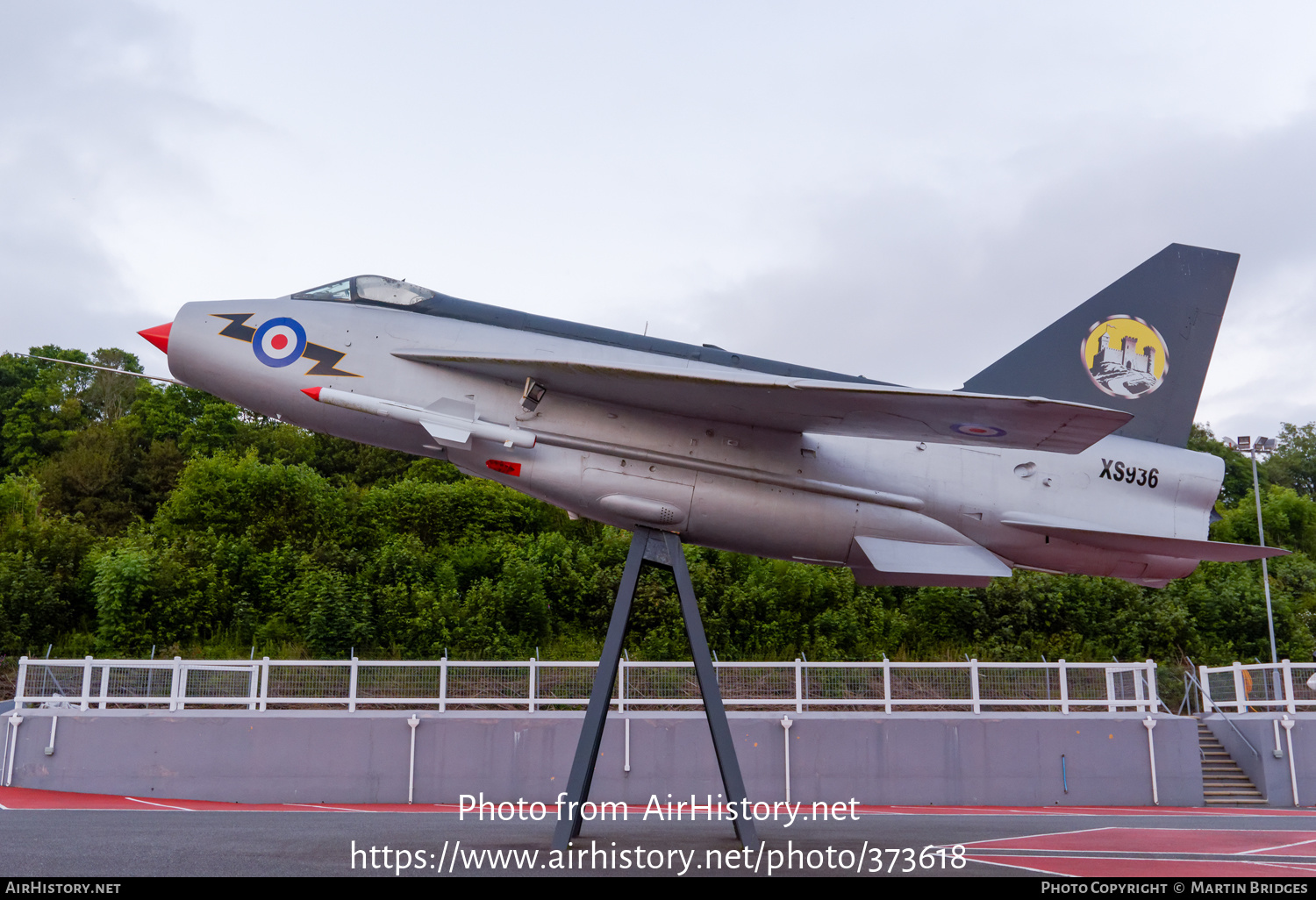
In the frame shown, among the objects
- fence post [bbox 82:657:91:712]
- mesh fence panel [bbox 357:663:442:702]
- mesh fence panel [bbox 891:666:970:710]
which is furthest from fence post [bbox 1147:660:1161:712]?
fence post [bbox 82:657:91:712]

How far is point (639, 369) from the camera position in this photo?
30.4ft

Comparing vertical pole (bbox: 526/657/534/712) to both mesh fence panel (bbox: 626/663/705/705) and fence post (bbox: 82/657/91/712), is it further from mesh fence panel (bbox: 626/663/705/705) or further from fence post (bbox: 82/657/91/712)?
fence post (bbox: 82/657/91/712)

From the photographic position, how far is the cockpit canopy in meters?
11.0

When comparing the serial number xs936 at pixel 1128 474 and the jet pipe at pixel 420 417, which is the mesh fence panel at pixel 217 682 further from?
the serial number xs936 at pixel 1128 474

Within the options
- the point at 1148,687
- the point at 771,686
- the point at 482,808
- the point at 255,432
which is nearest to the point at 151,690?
the point at 482,808

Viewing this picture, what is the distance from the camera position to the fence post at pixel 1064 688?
19.3m

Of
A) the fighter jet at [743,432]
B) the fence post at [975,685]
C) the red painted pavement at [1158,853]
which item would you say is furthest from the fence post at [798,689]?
the fighter jet at [743,432]

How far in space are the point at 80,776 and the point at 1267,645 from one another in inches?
1554

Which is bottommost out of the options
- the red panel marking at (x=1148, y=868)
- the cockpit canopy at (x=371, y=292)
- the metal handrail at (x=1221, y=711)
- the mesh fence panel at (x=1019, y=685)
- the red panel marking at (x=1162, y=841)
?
the red panel marking at (x=1162, y=841)

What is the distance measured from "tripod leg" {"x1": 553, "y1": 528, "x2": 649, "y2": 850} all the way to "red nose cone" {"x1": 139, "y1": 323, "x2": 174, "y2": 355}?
587 cm

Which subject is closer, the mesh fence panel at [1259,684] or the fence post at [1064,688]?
the fence post at [1064,688]

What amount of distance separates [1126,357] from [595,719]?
8060 millimetres

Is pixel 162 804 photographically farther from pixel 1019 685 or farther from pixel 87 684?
pixel 1019 685
